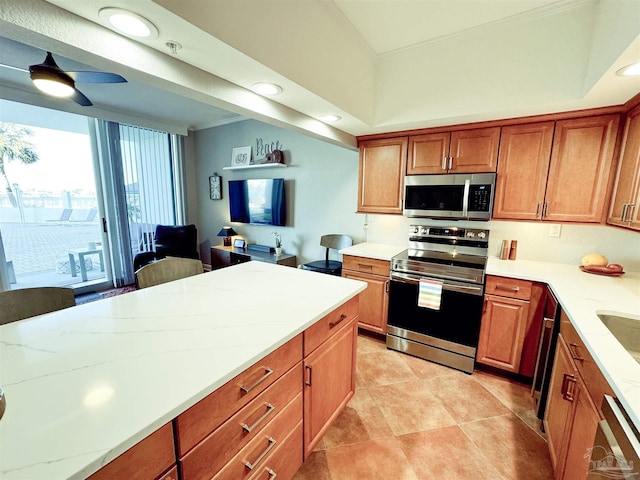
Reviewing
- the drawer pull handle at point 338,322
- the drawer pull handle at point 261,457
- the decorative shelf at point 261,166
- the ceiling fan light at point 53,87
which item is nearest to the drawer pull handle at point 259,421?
the drawer pull handle at point 261,457

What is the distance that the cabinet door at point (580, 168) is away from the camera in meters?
1.98

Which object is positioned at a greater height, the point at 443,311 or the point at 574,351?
the point at 574,351

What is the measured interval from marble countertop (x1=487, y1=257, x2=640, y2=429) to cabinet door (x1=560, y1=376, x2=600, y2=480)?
8.1 inches

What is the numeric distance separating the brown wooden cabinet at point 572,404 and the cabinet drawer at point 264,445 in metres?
1.16

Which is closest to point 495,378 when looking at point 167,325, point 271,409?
point 271,409

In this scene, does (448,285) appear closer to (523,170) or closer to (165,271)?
(523,170)

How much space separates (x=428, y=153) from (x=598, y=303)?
5.55 feet

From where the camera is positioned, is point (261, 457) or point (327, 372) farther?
point (327, 372)

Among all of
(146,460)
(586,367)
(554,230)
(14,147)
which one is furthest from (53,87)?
(554,230)

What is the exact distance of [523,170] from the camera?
2.26 meters

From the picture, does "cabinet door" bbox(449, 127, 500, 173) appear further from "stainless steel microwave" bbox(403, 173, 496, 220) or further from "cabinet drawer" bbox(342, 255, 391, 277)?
"cabinet drawer" bbox(342, 255, 391, 277)

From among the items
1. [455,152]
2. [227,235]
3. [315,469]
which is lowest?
[315,469]

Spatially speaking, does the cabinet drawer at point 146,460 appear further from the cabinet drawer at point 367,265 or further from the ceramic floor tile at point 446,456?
the cabinet drawer at point 367,265

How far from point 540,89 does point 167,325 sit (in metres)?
2.72
